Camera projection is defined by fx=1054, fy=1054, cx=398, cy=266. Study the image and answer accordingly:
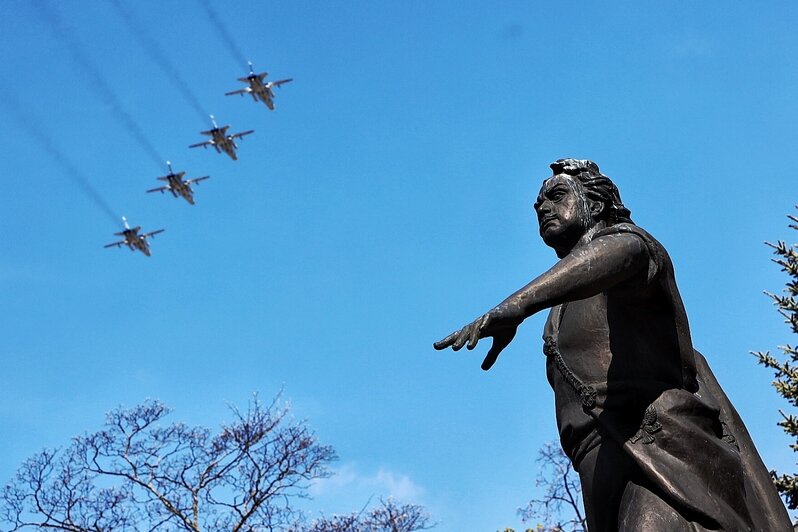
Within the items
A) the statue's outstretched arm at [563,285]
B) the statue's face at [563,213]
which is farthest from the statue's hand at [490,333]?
the statue's face at [563,213]

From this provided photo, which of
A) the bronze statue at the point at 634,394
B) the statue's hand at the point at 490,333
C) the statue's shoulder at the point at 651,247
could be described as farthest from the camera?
the statue's shoulder at the point at 651,247

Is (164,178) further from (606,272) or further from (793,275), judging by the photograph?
(606,272)

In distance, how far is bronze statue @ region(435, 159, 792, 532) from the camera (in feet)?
11.5

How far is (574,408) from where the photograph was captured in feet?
12.8

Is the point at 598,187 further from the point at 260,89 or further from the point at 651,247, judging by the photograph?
the point at 260,89

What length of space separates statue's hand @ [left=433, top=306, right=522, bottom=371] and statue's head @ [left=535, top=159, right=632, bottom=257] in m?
0.91

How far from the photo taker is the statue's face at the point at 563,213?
4184mm

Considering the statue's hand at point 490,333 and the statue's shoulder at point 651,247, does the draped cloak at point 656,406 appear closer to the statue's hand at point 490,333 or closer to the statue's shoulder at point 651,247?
the statue's shoulder at point 651,247

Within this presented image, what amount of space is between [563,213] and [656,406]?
2.93ft

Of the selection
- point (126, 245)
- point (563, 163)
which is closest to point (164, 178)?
point (126, 245)

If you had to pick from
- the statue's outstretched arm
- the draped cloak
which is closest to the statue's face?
the draped cloak

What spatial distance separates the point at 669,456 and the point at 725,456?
0.81ft

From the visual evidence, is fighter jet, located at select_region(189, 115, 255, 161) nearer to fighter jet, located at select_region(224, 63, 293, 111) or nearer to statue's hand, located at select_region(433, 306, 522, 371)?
fighter jet, located at select_region(224, 63, 293, 111)

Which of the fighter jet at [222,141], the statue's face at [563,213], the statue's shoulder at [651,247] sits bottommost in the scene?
the statue's shoulder at [651,247]
